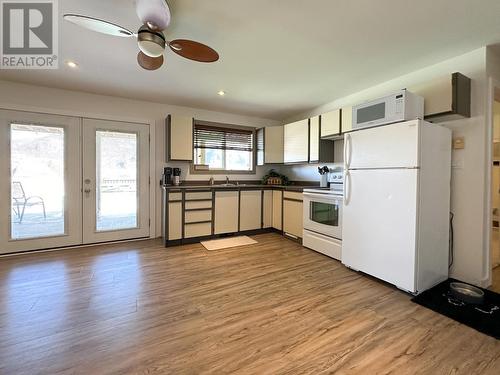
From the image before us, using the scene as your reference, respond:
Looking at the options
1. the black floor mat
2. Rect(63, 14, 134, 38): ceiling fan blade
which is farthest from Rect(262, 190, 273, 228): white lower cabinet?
Rect(63, 14, 134, 38): ceiling fan blade

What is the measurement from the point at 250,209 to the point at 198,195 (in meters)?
1.05

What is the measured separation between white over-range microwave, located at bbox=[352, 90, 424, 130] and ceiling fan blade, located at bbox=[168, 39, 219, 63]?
1.75 m

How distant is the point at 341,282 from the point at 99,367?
7.21ft

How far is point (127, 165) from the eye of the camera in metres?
→ 3.91

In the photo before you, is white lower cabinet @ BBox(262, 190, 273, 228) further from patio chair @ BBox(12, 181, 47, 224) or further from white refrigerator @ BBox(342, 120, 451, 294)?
patio chair @ BBox(12, 181, 47, 224)

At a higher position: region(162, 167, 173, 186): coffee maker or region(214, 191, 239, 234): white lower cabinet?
region(162, 167, 173, 186): coffee maker

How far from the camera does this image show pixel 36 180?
3.33 meters

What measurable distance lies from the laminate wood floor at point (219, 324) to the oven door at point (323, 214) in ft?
1.87

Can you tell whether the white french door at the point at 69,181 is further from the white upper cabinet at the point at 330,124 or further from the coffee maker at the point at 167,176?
the white upper cabinet at the point at 330,124

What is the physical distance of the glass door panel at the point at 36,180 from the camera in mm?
3229

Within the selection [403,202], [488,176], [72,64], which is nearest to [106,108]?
[72,64]

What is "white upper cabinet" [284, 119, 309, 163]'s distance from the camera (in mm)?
4109

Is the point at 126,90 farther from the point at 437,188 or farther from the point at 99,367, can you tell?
the point at 437,188

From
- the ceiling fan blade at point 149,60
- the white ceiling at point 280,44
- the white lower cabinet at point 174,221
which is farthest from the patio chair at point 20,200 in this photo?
the ceiling fan blade at point 149,60
